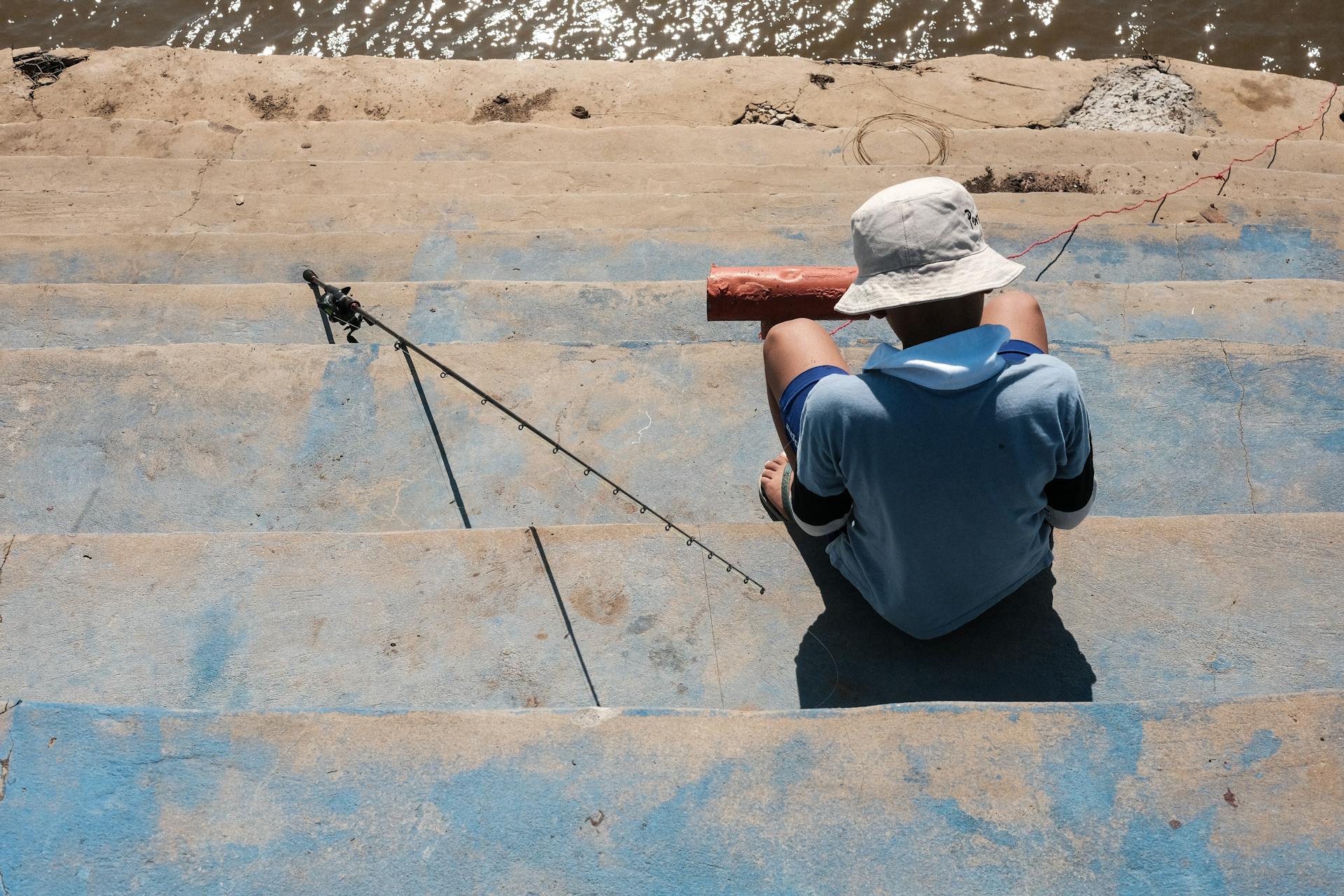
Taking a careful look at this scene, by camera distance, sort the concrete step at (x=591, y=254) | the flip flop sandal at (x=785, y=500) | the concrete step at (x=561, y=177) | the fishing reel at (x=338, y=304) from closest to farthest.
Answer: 1. the flip flop sandal at (x=785, y=500)
2. the fishing reel at (x=338, y=304)
3. the concrete step at (x=591, y=254)
4. the concrete step at (x=561, y=177)

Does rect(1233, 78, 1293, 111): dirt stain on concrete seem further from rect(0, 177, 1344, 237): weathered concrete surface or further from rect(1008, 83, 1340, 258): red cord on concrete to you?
rect(0, 177, 1344, 237): weathered concrete surface

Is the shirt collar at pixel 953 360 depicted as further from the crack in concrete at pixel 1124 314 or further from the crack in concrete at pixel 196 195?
the crack in concrete at pixel 196 195

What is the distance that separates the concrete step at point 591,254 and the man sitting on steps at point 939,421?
2133 mm

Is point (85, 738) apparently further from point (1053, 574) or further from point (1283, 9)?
point (1283, 9)

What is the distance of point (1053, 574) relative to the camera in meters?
2.22

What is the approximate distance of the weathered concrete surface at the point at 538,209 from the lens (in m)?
4.49

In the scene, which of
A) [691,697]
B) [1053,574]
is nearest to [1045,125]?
[1053,574]

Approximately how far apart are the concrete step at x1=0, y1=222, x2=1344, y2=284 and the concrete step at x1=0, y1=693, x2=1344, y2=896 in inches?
99.5

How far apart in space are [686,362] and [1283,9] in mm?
7894

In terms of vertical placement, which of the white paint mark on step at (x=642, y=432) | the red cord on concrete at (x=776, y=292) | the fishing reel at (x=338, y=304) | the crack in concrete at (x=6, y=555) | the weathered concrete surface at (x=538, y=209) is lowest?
the weathered concrete surface at (x=538, y=209)

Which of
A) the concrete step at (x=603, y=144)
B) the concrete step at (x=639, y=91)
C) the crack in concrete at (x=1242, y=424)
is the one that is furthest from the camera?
the concrete step at (x=639, y=91)

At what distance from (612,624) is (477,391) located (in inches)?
27.4

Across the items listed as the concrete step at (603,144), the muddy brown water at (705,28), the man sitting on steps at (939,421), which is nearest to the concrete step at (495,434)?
the man sitting on steps at (939,421)

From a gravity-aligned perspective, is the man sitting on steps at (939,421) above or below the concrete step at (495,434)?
above
